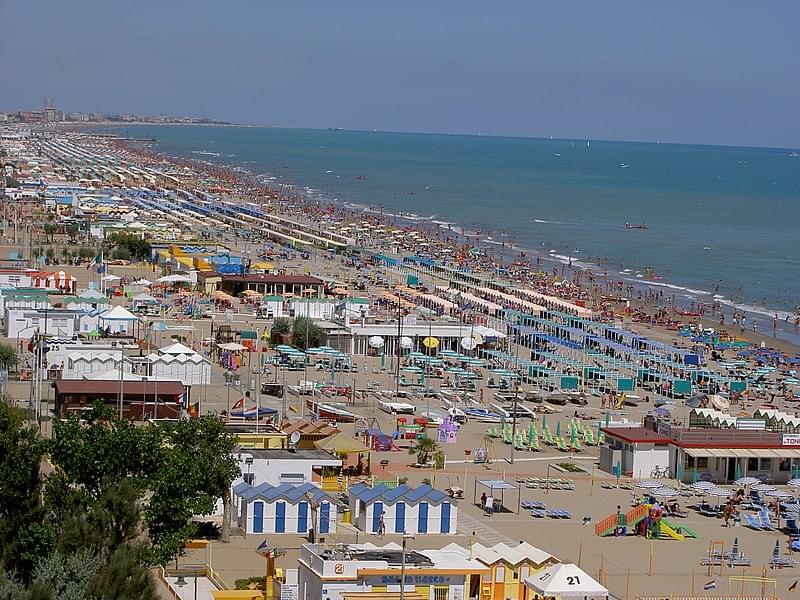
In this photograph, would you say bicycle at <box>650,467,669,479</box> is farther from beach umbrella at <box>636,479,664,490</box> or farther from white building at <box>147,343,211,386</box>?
white building at <box>147,343,211,386</box>

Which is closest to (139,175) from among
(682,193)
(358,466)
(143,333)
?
(682,193)

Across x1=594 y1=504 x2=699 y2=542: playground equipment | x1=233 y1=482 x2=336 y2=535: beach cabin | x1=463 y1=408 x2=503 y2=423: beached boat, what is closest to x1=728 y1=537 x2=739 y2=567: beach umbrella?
x1=594 y1=504 x2=699 y2=542: playground equipment

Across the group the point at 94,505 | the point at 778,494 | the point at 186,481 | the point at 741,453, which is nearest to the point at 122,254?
the point at 741,453

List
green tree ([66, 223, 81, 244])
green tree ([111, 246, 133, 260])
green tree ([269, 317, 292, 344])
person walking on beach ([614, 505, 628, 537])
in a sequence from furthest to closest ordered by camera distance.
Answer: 1. green tree ([66, 223, 81, 244])
2. green tree ([111, 246, 133, 260])
3. green tree ([269, 317, 292, 344])
4. person walking on beach ([614, 505, 628, 537])

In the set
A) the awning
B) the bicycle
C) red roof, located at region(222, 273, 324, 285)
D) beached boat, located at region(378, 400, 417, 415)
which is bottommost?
beached boat, located at region(378, 400, 417, 415)

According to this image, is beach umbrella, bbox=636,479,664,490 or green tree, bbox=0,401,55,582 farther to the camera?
beach umbrella, bbox=636,479,664,490

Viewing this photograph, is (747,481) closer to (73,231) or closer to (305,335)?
(305,335)
